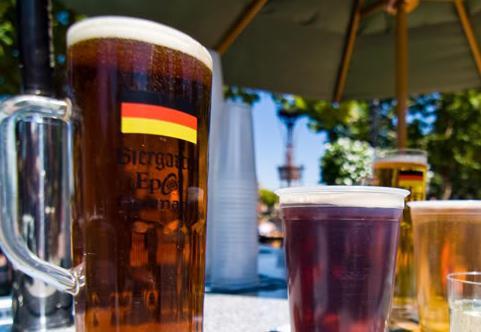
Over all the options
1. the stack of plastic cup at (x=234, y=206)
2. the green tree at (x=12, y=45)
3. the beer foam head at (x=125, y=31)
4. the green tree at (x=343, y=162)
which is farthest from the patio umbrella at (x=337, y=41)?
the beer foam head at (x=125, y=31)

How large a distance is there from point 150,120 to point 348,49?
2.20 meters

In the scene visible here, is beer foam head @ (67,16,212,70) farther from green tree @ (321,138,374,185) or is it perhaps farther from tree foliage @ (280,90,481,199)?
tree foliage @ (280,90,481,199)

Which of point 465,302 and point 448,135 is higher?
point 448,135

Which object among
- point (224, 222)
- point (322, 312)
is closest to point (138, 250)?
point (322, 312)

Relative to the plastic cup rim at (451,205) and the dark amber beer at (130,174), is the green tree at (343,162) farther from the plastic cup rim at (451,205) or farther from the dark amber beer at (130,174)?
the dark amber beer at (130,174)

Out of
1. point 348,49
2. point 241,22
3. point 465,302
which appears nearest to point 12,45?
point 241,22

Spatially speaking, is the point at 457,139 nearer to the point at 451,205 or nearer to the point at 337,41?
the point at 337,41

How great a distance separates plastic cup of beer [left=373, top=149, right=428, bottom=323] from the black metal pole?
0.70 m

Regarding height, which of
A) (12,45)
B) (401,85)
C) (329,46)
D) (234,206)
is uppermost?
(12,45)

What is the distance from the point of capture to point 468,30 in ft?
6.69

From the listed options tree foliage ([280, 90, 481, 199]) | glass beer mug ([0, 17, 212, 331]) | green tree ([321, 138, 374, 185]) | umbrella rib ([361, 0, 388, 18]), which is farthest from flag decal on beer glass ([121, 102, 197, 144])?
tree foliage ([280, 90, 481, 199])

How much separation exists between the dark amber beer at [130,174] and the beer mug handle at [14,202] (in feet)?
0.08

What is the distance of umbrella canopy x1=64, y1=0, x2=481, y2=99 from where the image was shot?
1956 millimetres

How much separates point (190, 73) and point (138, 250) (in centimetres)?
20
